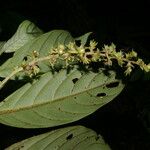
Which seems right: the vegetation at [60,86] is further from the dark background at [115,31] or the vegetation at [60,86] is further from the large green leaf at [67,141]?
the dark background at [115,31]

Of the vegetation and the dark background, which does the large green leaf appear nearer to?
the vegetation

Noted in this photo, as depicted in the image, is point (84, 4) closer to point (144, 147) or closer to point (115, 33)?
point (115, 33)

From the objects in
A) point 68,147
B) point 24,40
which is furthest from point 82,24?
point 68,147

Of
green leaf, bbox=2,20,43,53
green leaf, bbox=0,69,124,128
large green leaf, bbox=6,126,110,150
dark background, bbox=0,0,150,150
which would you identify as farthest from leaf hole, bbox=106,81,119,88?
dark background, bbox=0,0,150,150

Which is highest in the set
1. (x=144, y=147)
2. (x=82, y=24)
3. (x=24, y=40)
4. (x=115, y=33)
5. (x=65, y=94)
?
(x=24, y=40)

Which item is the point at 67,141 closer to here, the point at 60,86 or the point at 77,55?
the point at 60,86

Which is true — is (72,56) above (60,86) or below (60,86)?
above

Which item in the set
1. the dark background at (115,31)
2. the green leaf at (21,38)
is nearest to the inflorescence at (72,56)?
the green leaf at (21,38)

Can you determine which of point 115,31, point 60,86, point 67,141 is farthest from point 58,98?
point 115,31

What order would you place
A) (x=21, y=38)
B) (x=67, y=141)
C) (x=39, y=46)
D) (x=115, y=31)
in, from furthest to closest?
(x=115, y=31) → (x=21, y=38) → (x=39, y=46) → (x=67, y=141)
